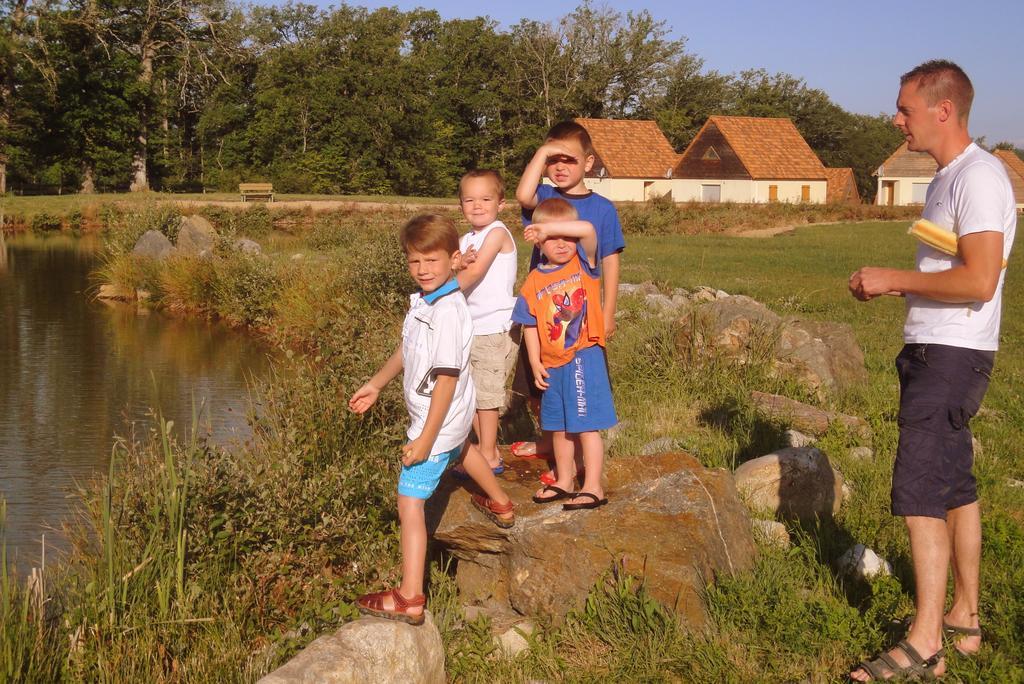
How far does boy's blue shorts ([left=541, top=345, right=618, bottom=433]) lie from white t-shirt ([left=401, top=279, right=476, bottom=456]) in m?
0.57

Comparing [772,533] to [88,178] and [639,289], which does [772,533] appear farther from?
[88,178]

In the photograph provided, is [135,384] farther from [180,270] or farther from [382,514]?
[382,514]

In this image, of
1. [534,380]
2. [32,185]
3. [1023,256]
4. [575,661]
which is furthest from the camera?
[32,185]

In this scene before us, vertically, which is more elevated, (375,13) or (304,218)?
(375,13)

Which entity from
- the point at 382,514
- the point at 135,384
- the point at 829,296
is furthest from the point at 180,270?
the point at 382,514

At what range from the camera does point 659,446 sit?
6199 millimetres

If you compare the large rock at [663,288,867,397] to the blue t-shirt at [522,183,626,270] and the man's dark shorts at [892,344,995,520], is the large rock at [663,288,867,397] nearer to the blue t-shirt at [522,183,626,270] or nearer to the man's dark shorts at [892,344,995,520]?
the blue t-shirt at [522,183,626,270]

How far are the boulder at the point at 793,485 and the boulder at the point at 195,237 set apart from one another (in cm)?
1341

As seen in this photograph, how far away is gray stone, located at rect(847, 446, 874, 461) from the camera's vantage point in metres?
6.15

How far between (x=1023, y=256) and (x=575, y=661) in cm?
2226

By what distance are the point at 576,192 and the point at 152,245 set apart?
15.1 m

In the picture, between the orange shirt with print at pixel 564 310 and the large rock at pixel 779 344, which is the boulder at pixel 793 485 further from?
the large rock at pixel 779 344

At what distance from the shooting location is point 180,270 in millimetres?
16641

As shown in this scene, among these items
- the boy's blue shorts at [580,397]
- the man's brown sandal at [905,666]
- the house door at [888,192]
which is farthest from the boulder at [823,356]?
the house door at [888,192]
